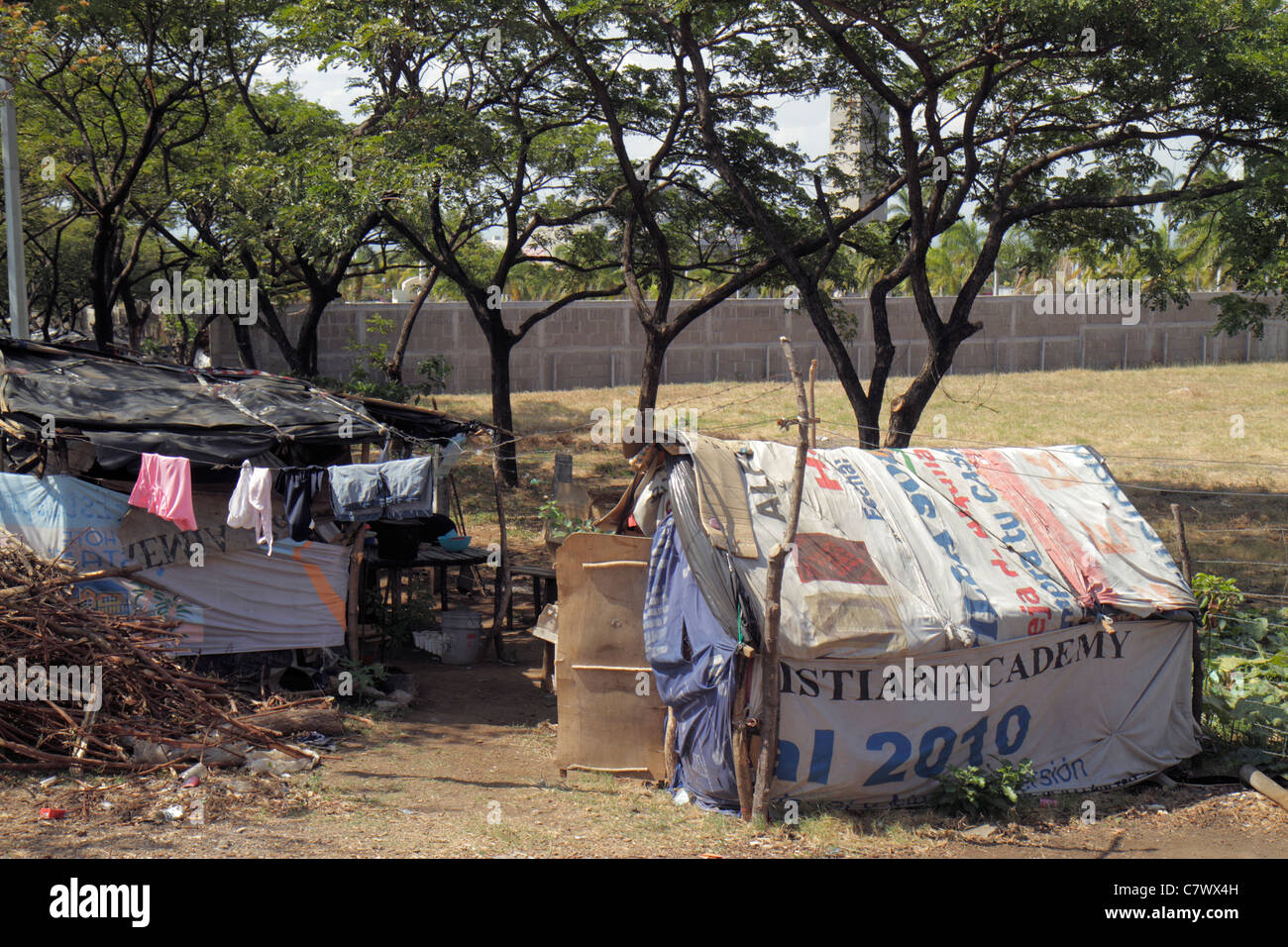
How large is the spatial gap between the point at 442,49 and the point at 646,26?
3.29 metres

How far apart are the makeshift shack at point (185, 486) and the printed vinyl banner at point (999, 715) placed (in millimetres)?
4597

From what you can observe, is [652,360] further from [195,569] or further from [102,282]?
[195,569]

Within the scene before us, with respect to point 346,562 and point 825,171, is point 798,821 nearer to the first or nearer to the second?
point 346,562

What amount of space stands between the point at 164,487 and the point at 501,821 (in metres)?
4.58

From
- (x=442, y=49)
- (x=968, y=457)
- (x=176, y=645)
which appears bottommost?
(x=176, y=645)

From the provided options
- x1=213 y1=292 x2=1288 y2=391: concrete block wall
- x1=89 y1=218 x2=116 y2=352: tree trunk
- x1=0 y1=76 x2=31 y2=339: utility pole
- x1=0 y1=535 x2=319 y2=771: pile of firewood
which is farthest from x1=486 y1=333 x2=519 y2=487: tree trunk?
x1=0 y1=535 x2=319 y2=771: pile of firewood

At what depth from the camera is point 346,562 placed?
11383mm

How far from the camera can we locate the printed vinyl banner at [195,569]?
9969mm

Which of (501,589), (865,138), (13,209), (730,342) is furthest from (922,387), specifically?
(730,342)

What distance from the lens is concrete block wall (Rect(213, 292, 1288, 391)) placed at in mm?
29359

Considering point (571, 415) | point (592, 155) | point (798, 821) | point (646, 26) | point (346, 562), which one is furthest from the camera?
point (571, 415)

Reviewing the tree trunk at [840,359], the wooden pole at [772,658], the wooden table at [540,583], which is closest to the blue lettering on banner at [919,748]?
the wooden pole at [772,658]

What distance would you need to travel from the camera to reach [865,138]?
1822 centimetres

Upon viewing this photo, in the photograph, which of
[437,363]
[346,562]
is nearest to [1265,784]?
[346,562]
